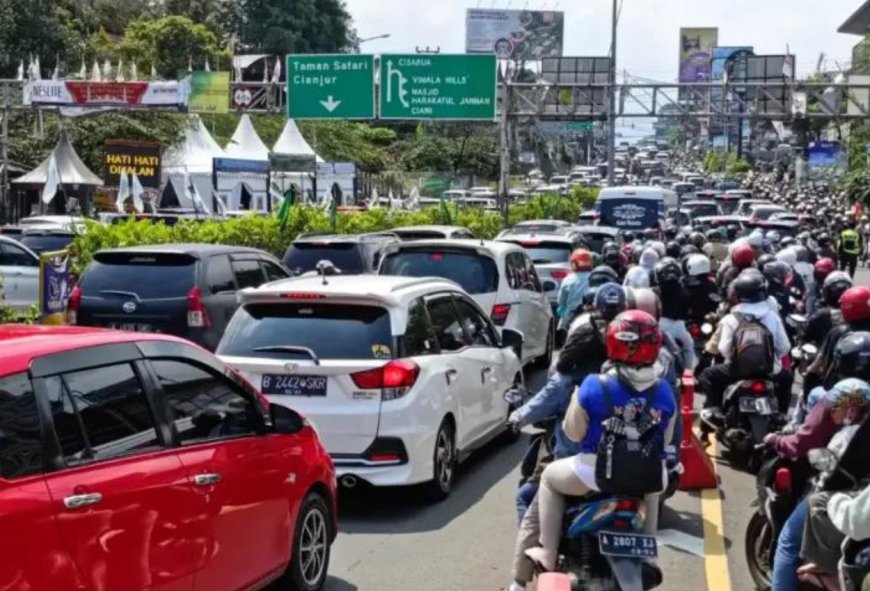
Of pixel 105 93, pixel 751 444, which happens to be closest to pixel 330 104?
pixel 105 93

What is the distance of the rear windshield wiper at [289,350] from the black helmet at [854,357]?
3417 millimetres

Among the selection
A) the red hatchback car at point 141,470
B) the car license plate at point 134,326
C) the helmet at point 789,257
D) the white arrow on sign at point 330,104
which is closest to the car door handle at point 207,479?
the red hatchback car at point 141,470

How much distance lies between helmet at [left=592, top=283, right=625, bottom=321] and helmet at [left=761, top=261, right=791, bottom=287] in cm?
768

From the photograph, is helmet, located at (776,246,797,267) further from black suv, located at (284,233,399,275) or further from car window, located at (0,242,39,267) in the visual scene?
car window, located at (0,242,39,267)

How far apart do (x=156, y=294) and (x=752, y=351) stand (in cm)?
617

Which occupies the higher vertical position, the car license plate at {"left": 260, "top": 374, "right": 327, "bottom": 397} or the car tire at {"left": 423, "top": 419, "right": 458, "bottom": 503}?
the car license plate at {"left": 260, "top": 374, "right": 327, "bottom": 397}

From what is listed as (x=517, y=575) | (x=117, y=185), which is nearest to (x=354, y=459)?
(x=517, y=575)

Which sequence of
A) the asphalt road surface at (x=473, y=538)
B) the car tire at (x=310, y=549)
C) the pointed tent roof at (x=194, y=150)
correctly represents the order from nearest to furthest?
the car tire at (x=310, y=549), the asphalt road surface at (x=473, y=538), the pointed tent roof at (x=194, y=150)

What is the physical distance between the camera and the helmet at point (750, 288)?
10.6 meters

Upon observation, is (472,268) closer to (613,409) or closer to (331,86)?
(613,409)

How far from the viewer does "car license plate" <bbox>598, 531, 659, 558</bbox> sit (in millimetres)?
5348

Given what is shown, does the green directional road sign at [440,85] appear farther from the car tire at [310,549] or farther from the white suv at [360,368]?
the car tire at [310,549]

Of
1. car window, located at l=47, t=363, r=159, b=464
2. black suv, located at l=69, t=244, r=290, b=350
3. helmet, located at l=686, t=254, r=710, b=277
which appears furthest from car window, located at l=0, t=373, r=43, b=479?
helmet, located at l=686, t=254, r=710, b=277

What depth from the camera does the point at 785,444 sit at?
6.56 m
